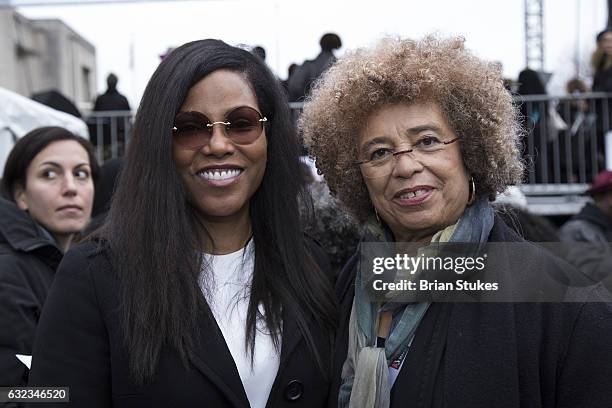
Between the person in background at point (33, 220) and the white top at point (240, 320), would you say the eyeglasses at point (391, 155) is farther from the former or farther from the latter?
the person in background at point (33, 220)

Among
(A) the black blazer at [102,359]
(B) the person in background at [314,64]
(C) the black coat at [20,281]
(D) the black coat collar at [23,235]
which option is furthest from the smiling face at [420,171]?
(B) the person in background at [314,64]

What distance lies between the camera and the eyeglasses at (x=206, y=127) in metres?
1.92

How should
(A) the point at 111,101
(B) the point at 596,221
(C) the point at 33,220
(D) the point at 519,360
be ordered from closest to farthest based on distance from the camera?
(D) the point at 519,360 → (C) the point at 33,220 → (B) the point at 596,221 → (A) the point at 111,101

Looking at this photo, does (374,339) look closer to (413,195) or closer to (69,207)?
(413,195)

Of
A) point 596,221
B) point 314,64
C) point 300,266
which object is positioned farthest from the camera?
point 314,64

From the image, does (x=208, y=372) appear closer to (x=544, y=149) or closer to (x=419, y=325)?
(x=419, y=325)

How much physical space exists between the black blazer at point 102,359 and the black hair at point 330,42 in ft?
12.3

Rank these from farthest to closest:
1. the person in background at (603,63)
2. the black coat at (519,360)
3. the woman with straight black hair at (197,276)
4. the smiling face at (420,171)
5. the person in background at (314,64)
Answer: the person in background at (603,63)
the person in background at (314,64)
the smiling face at (420,171)
the woman with straight black hair at (197,276)
the black coat at (519,360)

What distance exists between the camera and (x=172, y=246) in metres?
1.88

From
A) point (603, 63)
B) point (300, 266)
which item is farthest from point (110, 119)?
point (300, 266)

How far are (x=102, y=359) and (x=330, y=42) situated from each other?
3.95m

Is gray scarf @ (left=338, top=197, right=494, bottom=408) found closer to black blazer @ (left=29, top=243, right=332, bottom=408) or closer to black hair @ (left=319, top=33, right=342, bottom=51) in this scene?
black blazer @ (left=29, top=243, right=332, bottom=408)

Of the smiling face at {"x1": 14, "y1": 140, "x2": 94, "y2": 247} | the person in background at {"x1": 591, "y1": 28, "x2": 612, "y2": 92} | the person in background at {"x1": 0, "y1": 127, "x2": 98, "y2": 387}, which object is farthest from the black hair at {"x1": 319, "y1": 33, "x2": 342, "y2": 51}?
the smiling face at {"x1": 14, "y1": 140, "x2": 94, "y2": 247}

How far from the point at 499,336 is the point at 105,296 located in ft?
A: 3.30
